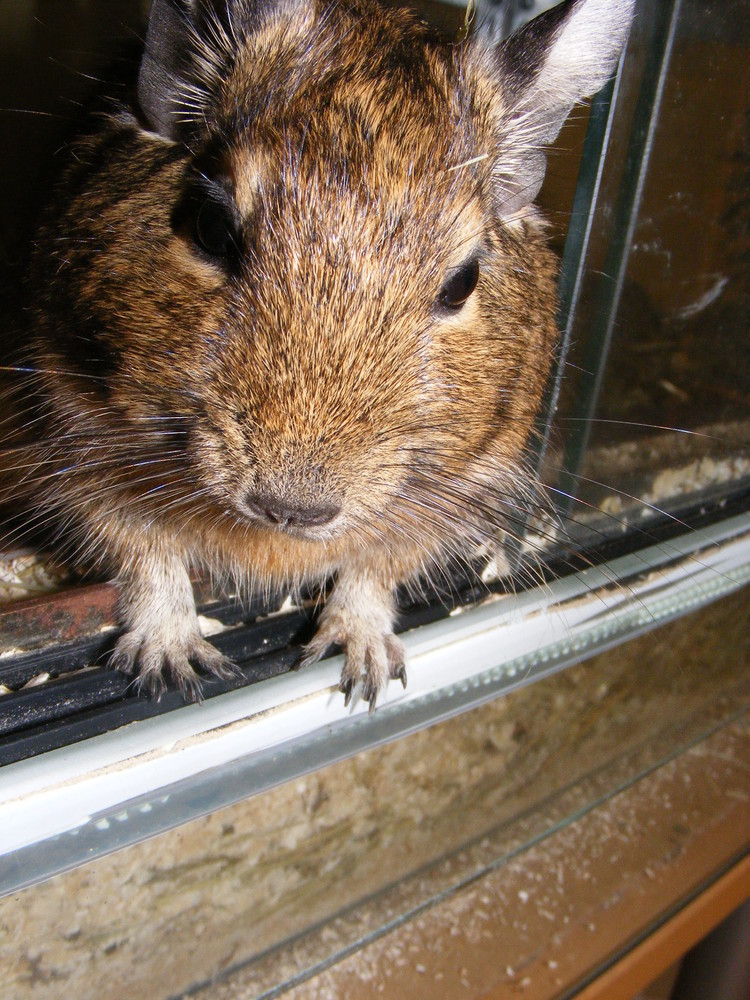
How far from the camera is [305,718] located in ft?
4.05

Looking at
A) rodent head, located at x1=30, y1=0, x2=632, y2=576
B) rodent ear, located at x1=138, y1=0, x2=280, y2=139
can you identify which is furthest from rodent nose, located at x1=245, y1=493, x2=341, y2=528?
rodent ear, located at x1=138, y1=0, x2=280, y2=139

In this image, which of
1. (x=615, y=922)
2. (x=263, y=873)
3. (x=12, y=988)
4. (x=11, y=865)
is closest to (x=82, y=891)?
(x=12, y=988)

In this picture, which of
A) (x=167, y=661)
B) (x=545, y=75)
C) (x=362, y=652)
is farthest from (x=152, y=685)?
(x=545, y=75)

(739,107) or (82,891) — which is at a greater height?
(739,107)

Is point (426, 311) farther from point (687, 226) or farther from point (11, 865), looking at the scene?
point (687, 226)

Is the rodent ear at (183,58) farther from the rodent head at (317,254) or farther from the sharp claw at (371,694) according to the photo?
the sharp claw at (371,694)

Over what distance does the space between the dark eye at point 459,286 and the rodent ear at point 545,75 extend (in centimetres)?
23

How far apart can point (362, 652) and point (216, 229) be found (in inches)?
27.2

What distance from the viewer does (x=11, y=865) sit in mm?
945

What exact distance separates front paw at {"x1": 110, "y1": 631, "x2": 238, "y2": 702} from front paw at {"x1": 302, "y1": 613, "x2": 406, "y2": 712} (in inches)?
5.6

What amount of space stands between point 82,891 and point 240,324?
847 millimetres

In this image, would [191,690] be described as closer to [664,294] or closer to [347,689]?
[347,689]

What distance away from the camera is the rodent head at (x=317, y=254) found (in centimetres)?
91

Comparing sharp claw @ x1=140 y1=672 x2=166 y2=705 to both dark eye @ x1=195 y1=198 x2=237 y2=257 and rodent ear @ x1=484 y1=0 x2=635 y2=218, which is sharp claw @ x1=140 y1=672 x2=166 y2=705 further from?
rodent ear @ x1=484 y1=0 x2=635 y2=218
